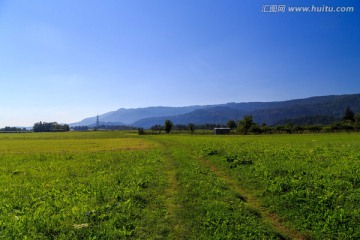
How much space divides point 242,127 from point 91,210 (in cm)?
15216

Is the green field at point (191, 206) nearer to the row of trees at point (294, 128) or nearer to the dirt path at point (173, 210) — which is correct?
the dirt path at point (173, 210)

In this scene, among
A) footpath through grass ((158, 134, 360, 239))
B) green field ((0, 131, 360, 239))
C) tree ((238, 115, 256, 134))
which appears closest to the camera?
green field ((0, 131, 360, 239))

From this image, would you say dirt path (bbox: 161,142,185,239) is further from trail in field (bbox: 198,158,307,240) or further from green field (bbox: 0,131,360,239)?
trail in field (bbox: 198,158,307,240)

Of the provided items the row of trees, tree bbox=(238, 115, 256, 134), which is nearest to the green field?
the row of trees

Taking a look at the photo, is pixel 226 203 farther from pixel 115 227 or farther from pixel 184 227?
pixel 115 227

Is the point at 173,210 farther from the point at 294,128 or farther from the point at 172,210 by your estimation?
the point at 294,128

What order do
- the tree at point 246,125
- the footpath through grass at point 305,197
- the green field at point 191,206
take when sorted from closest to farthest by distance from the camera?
the green field at point 191,206 → the footpath through grass at point 305,197 → the tree at point 246,125

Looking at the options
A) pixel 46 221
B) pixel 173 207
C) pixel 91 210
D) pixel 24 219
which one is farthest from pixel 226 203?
pixel 24 219

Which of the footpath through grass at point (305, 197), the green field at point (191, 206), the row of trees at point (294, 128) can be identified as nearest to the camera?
the green field at point (191, 206)

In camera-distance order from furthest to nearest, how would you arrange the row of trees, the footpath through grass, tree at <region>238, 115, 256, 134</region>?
tree at <region>238, 115, 256, 134</region>
the row of trees
the footpath through grass

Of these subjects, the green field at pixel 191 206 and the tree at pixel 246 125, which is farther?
the tree at pixel 246 125

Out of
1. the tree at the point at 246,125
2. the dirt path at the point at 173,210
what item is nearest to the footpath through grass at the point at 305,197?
the dirt path at the point at 173,210

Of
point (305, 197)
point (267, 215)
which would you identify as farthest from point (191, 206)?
point (305, 197)

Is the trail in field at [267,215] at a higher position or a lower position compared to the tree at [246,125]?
lower
